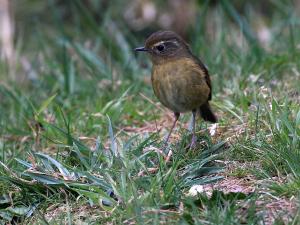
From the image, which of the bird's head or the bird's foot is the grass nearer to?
the bird's foot

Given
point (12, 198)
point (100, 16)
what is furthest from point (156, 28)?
point (12, 198)

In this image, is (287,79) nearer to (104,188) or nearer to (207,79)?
(207,79)

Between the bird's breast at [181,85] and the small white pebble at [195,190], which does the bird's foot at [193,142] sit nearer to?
the bird's breast at [181,85]

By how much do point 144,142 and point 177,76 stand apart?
0.65 meters

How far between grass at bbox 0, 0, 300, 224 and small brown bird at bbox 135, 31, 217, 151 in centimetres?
27

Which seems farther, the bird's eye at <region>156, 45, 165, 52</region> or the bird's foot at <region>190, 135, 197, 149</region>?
the bird's eye at <region>156, 45, 165, 52</region>

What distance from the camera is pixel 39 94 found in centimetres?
755

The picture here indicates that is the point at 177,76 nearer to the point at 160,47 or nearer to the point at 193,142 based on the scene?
the point at 160,47

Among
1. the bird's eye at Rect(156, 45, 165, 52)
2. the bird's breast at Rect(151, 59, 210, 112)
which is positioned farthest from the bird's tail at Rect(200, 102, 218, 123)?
the bird's eye at Rect(156, 45, 165, 52)

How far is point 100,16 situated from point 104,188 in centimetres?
601

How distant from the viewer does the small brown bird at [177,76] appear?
17.7 ft

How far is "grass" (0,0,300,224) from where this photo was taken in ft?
13.8

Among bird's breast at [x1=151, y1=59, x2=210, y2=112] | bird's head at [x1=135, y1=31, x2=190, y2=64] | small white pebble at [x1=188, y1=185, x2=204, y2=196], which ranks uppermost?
bird's head at [x1=135, y1=31, x2=190, y2=64]

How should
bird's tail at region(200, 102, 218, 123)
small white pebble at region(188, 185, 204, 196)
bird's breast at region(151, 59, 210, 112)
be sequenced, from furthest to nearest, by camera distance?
1. bird's tail at region(200, 102, 218, 123)
2. bird's breast at region(151, 59, 210, 112)
3. small white pebble at region(188, 185, 204, 196)
